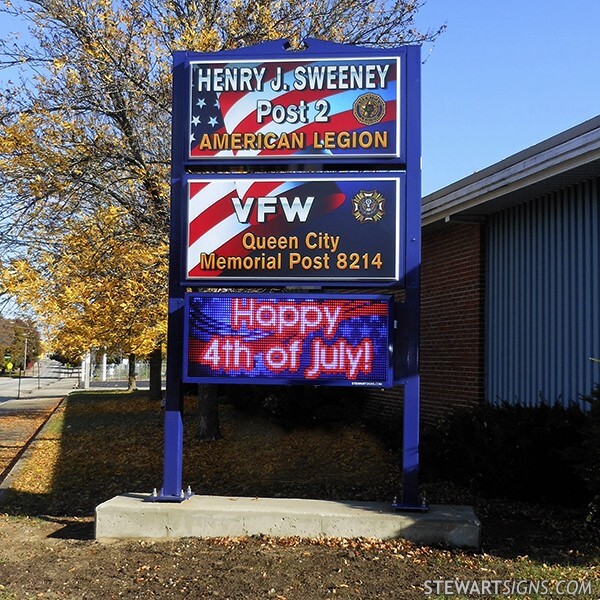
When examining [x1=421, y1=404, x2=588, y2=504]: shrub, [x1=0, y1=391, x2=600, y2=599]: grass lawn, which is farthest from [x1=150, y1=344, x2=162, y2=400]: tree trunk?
[x1=421, y1=404, x2=588, y2=504]: shrub

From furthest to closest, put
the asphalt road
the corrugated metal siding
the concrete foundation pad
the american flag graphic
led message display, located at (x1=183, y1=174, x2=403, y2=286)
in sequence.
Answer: the asphalt road → the corrugated metal siding → the american flag graphic → led message display, located at (x1=183, y1=174, x2=403, y2=286) → the concrete foundation pad

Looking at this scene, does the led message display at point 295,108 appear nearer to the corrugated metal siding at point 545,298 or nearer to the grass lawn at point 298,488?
the corrugated metal siding at point 545,298

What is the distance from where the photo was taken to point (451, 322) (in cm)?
1269

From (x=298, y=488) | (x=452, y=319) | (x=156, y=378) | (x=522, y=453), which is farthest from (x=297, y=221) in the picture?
(x=156, y=378)

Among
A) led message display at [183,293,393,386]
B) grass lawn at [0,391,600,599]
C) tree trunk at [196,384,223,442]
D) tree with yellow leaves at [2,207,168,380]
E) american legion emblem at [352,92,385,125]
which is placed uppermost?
american legion emblem at [352,92,385,125]

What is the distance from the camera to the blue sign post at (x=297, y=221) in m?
7.45

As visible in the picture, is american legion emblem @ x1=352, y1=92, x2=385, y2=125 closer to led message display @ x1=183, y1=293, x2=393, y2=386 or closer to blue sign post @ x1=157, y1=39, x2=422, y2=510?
blue sign post @ x1=157, y1=39, x2=422, y2=510

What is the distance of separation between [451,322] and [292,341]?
5.84m

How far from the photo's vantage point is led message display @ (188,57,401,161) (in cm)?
782

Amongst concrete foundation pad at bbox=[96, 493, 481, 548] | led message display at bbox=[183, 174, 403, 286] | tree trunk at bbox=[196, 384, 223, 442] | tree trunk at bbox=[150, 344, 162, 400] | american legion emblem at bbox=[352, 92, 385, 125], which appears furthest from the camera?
tree trunk at bbox=[150, 344, 162, 400]

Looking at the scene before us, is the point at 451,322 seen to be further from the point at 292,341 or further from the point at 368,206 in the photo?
the point at 292,341

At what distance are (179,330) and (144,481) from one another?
11.7 ft

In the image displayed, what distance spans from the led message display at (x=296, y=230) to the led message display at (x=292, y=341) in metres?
0.31

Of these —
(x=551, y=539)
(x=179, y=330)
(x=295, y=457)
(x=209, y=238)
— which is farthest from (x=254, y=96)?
(x=295, y=457)
